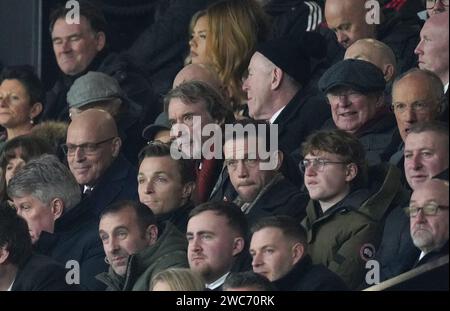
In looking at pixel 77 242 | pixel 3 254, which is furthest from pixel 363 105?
pixel 3 254

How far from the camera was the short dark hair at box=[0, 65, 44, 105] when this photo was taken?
1496 cm

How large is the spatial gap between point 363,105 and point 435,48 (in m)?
0.50

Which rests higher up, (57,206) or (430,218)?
(57,206)

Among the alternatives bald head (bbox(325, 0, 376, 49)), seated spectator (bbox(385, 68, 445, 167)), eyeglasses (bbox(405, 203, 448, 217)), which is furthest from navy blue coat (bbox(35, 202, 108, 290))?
eyeglasses (bbox(405, 203, 448, 217))

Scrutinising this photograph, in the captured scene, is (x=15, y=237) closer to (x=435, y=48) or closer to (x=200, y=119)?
(x=200, y=119)

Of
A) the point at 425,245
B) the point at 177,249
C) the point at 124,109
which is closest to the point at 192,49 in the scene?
the point at 124,109

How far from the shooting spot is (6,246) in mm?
13781

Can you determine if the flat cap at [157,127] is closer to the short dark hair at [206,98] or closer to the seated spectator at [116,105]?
the seated spectator at [116,105]

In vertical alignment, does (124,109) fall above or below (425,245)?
above

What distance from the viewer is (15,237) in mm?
13719

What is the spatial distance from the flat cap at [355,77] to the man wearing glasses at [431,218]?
79cm

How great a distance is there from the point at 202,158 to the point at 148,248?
73 cm

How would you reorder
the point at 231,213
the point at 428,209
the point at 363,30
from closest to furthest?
the point at 428,209
the point at 231,213
the point at 363,30
